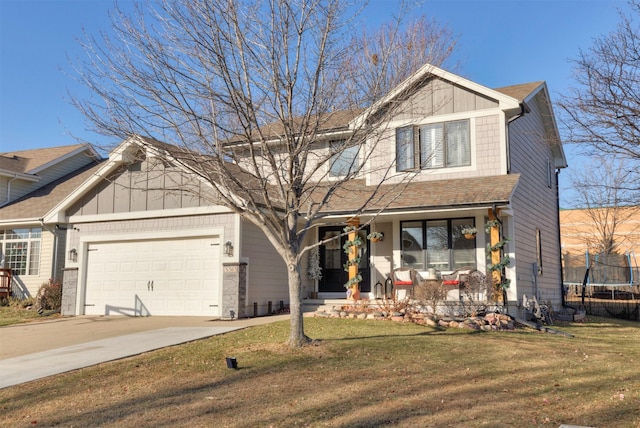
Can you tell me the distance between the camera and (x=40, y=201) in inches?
838

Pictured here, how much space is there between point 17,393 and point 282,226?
4365 millimetres

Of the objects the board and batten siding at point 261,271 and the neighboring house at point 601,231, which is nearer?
the board and batten siding at point 261,271

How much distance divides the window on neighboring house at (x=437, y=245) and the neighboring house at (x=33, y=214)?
1011cm

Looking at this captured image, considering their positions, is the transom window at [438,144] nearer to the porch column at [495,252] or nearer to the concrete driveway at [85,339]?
the porch column at [495,252]

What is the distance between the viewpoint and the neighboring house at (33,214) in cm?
1934

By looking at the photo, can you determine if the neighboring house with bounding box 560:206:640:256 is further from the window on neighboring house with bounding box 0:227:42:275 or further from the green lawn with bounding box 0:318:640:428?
the window on neighboring house with bounding box 0:227:42:275

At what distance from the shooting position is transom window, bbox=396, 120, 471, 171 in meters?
15.0

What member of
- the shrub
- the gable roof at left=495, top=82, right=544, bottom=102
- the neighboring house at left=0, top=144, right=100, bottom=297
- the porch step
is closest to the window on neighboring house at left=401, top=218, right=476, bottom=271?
the porch step

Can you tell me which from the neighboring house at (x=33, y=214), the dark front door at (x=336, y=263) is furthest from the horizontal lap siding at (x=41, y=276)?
the dark front door at (x=336, y=263)

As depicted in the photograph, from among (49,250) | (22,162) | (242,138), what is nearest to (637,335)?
(242,138)

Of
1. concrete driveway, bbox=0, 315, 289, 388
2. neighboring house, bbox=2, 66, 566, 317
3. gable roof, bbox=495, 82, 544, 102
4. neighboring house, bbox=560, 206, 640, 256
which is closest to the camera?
concrete driveway, bbox=0, 315, 289, 388

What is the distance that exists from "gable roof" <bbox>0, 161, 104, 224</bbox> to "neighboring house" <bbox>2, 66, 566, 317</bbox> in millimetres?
3665

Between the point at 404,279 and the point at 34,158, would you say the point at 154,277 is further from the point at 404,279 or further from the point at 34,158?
the point at 34,158

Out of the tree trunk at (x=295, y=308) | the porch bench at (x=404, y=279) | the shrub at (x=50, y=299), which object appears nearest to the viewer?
the tree trunk at (x=295, y=308)
